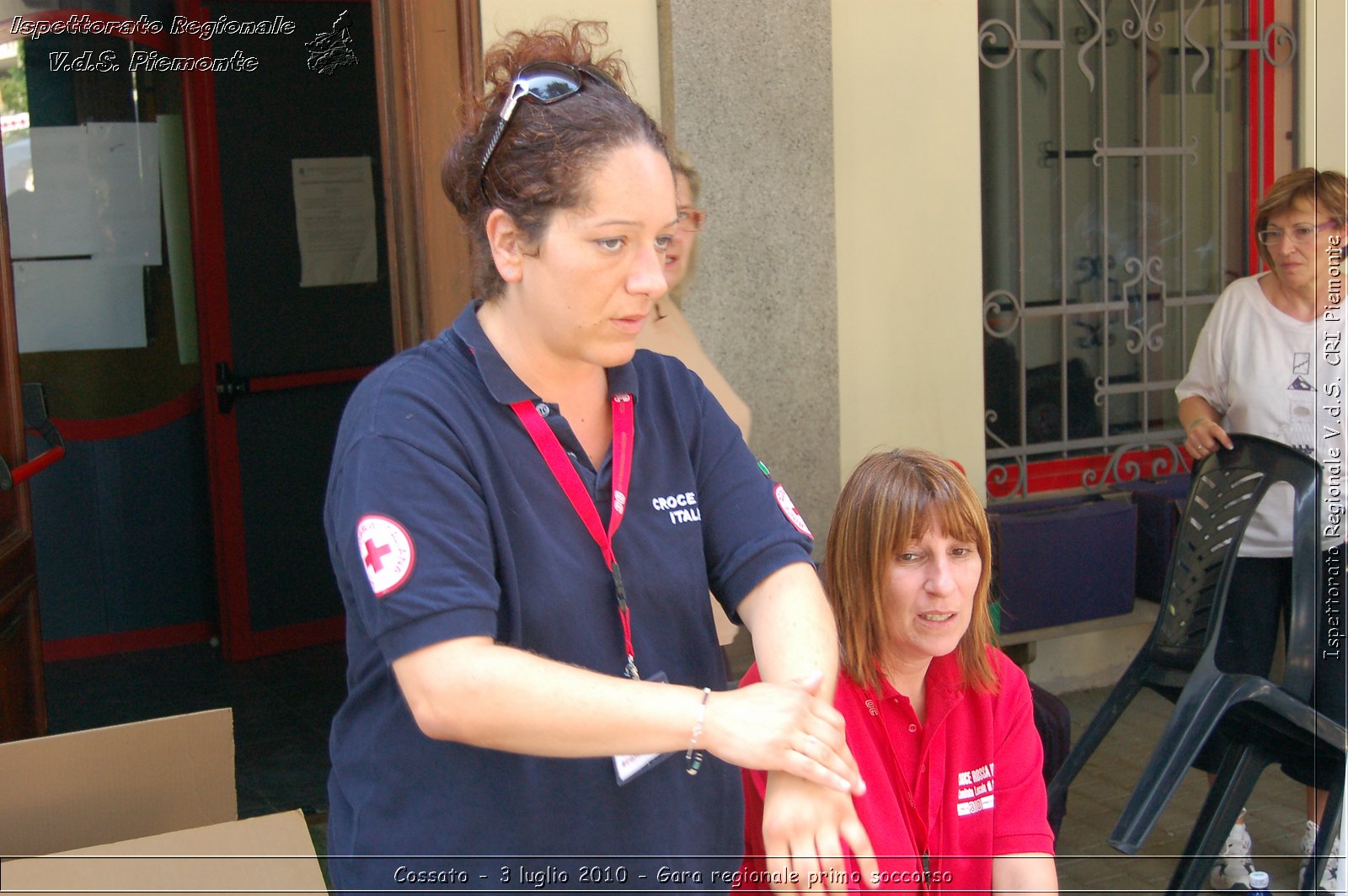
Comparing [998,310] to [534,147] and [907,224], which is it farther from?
[534,147]

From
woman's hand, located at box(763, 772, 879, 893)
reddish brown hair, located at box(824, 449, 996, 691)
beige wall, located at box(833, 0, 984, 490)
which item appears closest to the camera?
woman's hand, located at box(763, 772, 879, 893)

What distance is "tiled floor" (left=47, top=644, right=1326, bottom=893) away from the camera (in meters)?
4.01

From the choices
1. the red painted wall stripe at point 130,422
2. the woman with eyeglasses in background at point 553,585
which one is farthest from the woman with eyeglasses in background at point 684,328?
the red painted wall stripe at point 130,422

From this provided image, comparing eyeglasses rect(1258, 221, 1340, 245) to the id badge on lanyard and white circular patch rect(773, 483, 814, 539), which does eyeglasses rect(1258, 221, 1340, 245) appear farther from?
the id badge on lanyard

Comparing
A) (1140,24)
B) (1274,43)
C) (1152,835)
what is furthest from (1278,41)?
(1152,835)

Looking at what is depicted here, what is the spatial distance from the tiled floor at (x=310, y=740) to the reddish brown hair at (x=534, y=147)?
10.1 feet

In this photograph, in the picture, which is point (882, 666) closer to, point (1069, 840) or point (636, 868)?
point (636, 868)

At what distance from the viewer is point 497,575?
4.78 feet

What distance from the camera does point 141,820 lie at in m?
2.13

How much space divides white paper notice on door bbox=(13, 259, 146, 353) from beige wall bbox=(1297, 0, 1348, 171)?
5.40m

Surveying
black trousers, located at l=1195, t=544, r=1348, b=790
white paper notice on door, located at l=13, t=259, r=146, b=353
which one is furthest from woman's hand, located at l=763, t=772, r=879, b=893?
white paper notice on door, located at l=13, t=259, r=146, b=353

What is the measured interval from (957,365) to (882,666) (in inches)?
111

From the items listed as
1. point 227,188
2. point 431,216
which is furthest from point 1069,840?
point 227,188

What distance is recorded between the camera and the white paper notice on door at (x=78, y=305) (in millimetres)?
5723
